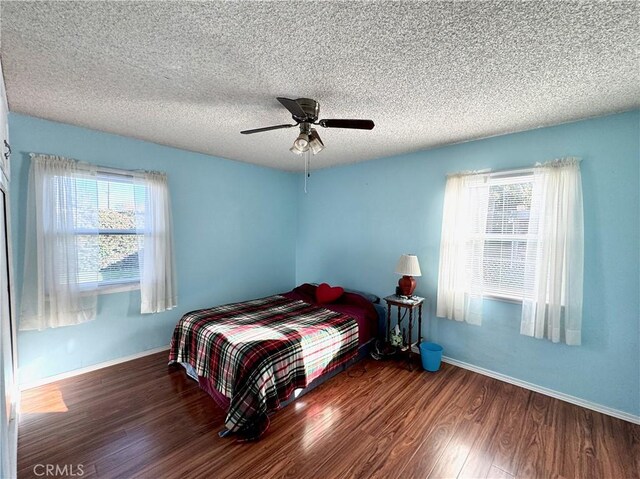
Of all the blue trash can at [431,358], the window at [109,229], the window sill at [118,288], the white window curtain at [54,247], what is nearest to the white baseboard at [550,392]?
the blue trash can at [431,358]

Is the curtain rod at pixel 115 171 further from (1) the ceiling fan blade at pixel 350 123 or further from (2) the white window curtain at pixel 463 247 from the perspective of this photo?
(2) the white window curtain at pixel 463 247

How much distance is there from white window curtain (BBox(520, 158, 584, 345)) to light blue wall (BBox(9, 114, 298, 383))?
3239mm

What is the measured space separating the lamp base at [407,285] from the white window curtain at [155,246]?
8.63ft

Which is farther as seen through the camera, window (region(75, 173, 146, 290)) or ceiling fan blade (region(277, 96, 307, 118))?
window (region(75, 173, 146, 290))

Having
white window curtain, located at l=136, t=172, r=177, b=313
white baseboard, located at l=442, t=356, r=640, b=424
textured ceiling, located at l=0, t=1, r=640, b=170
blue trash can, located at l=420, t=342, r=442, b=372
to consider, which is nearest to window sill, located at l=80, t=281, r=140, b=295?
white window curtain, located at l=136, t=172, r=177, b=313

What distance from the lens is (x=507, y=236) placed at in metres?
2.59

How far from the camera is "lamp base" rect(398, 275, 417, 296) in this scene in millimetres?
2967

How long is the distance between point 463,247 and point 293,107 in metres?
2.21

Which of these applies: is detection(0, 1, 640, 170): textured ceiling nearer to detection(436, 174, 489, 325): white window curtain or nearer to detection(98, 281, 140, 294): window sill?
detection(436, 174, 489, 325): white window curtain

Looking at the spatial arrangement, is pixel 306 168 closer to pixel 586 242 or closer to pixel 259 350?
pixel 259 350

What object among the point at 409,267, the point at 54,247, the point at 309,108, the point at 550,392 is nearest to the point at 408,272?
the point at 409,267

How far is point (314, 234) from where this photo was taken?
4.38m

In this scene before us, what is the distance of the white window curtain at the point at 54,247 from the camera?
2.33 metres

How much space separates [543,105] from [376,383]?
8.88 ft
